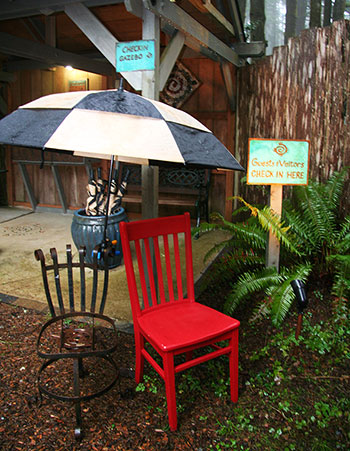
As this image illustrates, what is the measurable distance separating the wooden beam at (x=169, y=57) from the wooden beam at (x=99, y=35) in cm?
21

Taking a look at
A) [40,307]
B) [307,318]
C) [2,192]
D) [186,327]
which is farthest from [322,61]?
[2,192]

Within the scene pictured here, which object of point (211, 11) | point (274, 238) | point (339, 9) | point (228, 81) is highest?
point (339, 9)

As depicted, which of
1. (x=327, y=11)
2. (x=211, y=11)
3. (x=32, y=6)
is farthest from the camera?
(x=327, y=11)

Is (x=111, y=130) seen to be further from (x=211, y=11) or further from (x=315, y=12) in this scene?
(x=315, y=12)

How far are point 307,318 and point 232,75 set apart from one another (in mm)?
3819

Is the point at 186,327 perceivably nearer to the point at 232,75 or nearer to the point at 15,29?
the point at 232,75

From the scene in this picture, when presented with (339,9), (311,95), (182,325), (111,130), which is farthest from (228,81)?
(339,9)

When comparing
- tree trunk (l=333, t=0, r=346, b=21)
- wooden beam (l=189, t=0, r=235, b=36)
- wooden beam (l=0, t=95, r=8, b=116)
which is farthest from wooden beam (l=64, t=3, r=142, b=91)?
tree trunk (l=333, t=0, r=346, b=21)

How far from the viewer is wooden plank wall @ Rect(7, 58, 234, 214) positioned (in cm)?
614

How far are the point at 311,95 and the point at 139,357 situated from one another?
137 inches

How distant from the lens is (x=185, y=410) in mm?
2227

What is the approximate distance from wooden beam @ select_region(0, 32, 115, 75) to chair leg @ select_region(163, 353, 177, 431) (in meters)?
4.70

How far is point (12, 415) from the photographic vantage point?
2.11 metres

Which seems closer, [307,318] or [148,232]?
[148,232]
